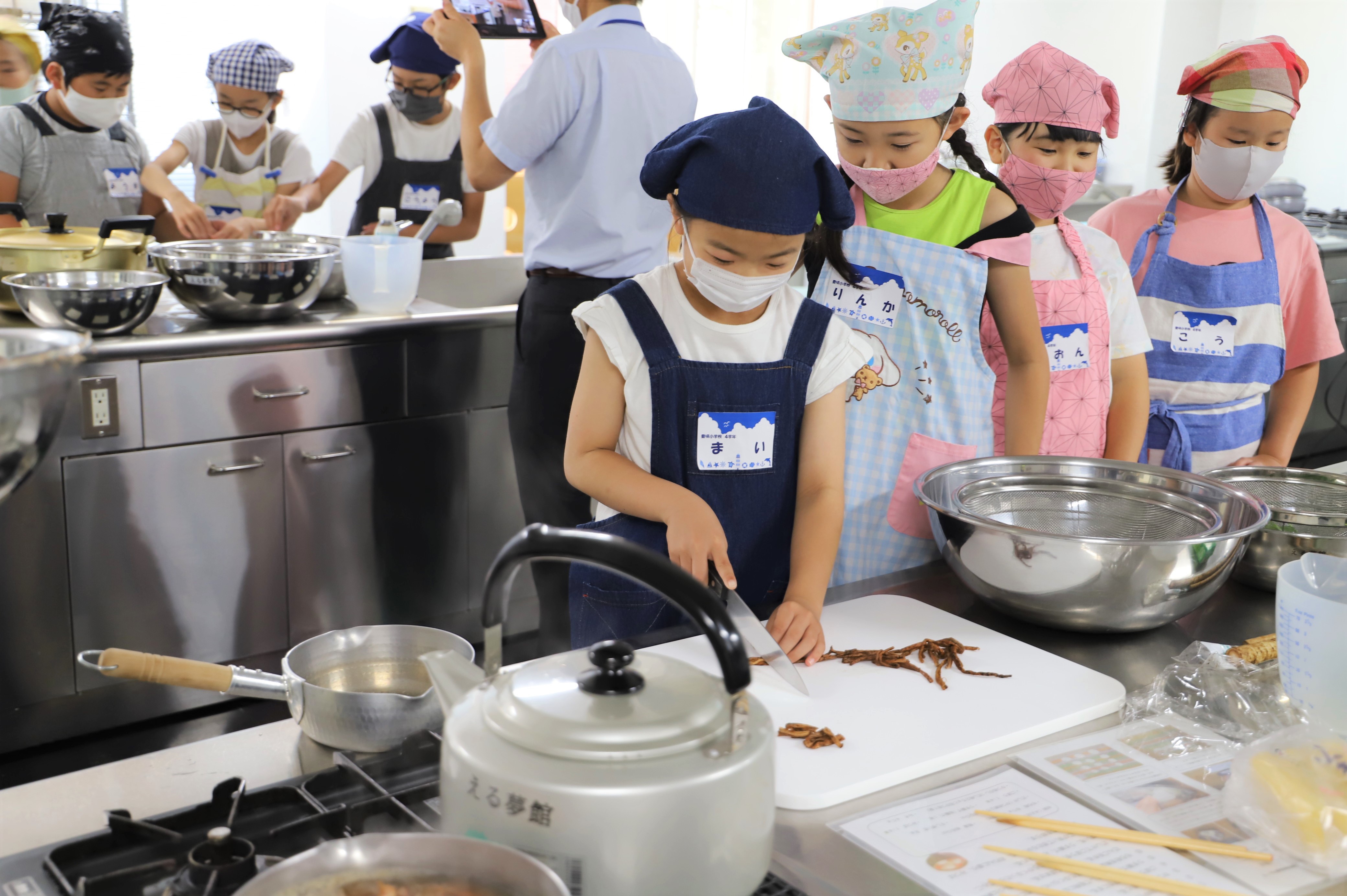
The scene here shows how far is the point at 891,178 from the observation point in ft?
4.58

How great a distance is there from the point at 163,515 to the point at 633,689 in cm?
190

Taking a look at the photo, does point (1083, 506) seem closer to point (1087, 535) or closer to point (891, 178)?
point (1087, 535)

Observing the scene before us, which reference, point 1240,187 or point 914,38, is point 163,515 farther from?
point 1240,187

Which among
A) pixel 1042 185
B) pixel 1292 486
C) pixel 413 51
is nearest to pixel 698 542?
pixel 1292 486

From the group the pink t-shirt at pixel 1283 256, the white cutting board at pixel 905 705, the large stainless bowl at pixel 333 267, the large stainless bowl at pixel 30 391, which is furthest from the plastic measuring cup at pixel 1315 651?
the large stainless bowl at pixel 333 267

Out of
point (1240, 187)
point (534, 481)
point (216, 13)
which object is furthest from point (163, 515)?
point (216, 13)

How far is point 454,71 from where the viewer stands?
345 cm

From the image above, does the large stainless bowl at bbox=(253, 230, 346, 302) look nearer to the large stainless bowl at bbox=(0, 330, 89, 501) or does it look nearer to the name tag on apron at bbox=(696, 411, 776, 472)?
the name tag on apron at bbox=(696, 411, 776, 472)

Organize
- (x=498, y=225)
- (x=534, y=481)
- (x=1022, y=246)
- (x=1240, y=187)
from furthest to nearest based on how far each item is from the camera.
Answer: (x=498, y=225) → (x=534, y=481) → (x=1240, y=187) → (x=1022, y=246)

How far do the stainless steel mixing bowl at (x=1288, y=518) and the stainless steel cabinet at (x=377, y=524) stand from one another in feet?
5.53

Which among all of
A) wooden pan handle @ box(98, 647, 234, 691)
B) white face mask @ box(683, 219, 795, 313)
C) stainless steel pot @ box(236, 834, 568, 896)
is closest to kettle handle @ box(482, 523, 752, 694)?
stainless steel pot @ box(236, 834, 568, 896)

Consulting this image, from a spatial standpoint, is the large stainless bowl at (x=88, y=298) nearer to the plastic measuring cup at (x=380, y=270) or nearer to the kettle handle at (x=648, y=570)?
the plastic measuring cup at (x=380, y=270)

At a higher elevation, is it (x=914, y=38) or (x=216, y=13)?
(x=216, y=13)

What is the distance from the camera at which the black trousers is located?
7.52ft
